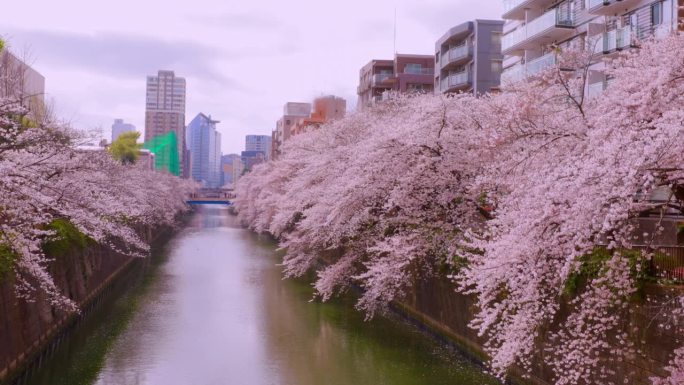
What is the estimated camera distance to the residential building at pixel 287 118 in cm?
9338

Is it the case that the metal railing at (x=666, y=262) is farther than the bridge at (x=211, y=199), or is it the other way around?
the bridge at (x=211, y=199)

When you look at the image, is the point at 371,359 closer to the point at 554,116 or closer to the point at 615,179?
the point at 554,116

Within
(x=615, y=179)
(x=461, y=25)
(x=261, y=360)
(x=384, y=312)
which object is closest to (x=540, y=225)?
(x=615, y=179)

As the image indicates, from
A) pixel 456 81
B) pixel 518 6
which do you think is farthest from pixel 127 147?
pixel 518 6

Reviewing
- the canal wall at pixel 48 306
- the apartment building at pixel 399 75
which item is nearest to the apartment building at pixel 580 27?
the canal wall at pixel 48 306

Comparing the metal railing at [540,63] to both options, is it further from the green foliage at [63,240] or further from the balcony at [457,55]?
the green foliage at [63,240]

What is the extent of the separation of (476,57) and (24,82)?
26737 millimetres

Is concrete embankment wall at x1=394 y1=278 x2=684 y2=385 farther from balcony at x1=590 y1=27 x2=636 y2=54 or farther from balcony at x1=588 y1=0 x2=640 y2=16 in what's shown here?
balcony at x1=588 y1=0 x2=640 y2=16

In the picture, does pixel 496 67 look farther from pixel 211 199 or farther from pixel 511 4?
pixel 211 199

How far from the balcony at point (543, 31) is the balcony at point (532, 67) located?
0.88 m

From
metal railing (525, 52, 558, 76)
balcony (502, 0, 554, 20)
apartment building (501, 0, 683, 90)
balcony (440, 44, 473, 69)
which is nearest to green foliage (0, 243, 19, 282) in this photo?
apartment building (501, 0, 683, 90)

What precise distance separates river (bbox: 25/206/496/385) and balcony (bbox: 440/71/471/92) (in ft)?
59.3

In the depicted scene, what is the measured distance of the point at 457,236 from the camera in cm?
1612

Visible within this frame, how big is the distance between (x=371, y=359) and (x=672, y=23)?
1147 cm
